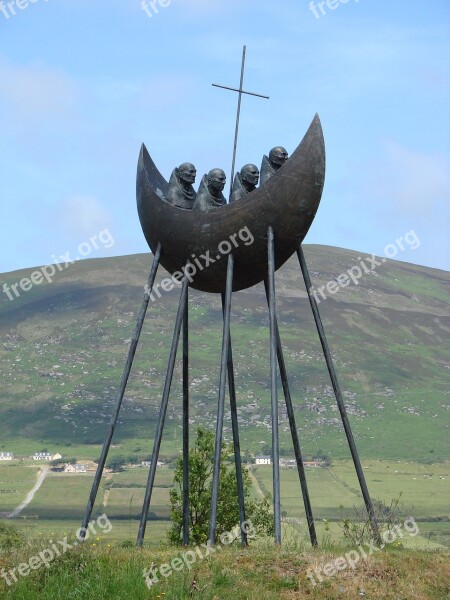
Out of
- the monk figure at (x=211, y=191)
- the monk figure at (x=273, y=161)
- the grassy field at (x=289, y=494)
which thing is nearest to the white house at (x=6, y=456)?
the grassy field at (x=289, y=494)

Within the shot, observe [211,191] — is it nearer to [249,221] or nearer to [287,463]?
[249,221]

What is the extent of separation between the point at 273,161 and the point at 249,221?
1804 mm

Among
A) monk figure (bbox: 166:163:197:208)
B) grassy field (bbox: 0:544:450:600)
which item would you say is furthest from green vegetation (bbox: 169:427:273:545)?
grassy field (bbox: 0:544:450:600)

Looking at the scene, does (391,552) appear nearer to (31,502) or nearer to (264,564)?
(264,564)

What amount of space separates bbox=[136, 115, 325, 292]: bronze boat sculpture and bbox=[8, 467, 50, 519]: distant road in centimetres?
12306

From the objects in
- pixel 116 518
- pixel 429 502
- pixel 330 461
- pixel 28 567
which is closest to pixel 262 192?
pixel 28 567

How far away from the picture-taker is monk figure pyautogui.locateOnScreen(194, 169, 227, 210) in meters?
20.0

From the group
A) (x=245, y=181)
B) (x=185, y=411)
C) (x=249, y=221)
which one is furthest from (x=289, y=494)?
(x=249, y=221)

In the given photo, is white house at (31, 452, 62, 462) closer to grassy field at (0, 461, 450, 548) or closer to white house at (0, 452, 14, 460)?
white house at (0, 452, 14, 460)

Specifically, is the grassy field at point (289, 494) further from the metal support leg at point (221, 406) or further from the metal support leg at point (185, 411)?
the metal support leg at point (221, 406)

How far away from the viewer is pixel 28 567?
54.9 ft

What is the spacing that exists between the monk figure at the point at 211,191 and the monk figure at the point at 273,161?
902mm

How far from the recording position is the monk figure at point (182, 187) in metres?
20.5

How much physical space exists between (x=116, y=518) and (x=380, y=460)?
75972 mm
